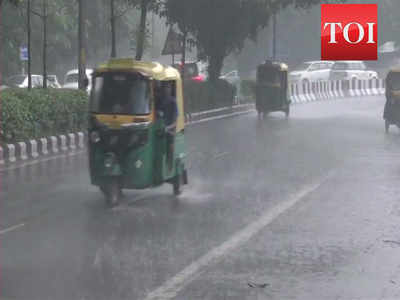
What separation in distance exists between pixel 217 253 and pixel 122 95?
417cm

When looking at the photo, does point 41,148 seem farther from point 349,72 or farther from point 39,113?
point 349,72

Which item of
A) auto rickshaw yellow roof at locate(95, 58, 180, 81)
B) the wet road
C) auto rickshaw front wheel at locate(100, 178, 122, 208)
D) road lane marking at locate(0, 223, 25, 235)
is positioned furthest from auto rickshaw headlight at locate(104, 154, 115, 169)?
road lane marking at locate(0, 223, 25, 235)

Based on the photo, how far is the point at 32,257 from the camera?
1030 centimetres

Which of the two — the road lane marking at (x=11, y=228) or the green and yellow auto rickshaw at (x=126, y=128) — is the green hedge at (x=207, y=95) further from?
the road lane marking at (x=11, y=228)

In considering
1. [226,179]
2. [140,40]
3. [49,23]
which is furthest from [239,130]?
[49,23]

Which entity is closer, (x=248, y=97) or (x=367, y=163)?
(x=367, y=163)

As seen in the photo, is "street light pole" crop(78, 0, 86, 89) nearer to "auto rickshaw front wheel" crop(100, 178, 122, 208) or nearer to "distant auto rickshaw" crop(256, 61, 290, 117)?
"distant auto rickshaw" crop(256, 61, 290, 117)

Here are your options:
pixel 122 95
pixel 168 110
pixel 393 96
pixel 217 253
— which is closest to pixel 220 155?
pixel 168 110

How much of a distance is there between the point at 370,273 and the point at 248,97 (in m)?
34.1

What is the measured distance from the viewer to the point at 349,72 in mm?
65438

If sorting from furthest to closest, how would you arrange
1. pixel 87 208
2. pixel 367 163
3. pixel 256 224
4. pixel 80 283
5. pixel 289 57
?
pixel 289 57 → pixel 367 163 → pixel 87 208 → pixel 256 224 → pixel 80 283

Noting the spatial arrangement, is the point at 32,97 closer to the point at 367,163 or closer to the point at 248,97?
the point at 367,163

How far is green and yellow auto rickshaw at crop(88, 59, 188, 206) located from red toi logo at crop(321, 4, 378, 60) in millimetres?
40914

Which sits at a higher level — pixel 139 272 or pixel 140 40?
pixel 140 40
